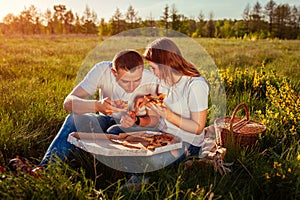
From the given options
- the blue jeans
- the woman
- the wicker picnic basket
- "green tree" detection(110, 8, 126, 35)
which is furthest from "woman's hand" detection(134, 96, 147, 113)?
"green tree" detection(110, 8, 126, 35)

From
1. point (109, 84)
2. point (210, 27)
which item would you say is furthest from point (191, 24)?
point (109, 84)

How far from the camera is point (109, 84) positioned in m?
3.22

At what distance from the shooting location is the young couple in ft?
8.97

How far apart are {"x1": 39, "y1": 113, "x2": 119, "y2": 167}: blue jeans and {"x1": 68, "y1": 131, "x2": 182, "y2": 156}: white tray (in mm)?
92

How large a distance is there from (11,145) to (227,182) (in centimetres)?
180

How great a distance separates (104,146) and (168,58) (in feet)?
2.67

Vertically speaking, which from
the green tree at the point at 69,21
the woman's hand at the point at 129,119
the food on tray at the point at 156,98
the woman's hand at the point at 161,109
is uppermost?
the green tree at the point at 69,21

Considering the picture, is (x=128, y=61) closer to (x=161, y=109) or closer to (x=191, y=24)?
(x=161, y=109)

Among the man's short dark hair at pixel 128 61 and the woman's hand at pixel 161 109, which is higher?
the man's short dark hair at pixel 128 61

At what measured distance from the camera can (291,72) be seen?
684 centimetres

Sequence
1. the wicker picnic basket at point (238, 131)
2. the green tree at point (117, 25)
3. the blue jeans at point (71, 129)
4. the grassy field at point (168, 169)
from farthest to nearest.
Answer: the green tree at point (117, 25) → the wicker picnic basket at point (238, 131) → the blue jeans at point (71, 129) → the grassy field at point (168, 169)

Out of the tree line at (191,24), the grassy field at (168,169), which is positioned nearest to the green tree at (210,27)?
the tree line at (191,24)

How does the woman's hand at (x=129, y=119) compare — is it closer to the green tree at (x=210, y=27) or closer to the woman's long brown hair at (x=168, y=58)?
the woman's long brown hair at (x=168, y=58)

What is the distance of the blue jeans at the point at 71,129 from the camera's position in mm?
2715
